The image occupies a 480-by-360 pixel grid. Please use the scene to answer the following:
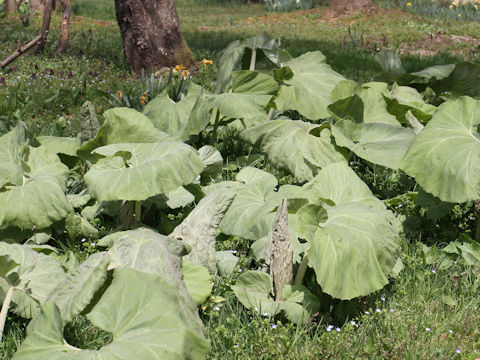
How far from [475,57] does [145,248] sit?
850 centimetres

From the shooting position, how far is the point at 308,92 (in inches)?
152

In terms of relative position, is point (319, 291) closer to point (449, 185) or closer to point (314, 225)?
point (314, 225)

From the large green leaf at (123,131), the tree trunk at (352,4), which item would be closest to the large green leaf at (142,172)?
the large green leaf at (123,131)

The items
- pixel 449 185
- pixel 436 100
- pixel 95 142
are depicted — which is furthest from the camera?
pixel 436 100

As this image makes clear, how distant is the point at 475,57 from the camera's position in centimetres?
932

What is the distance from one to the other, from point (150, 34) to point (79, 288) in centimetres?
534

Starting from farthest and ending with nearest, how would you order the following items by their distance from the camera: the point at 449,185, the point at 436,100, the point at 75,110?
the point at 75,110, the point at 436,100, the point at 449,185

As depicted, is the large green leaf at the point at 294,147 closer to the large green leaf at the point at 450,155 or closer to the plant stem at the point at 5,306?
the large green leaf at the point at 450,155

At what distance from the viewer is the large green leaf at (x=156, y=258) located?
2.10 metres

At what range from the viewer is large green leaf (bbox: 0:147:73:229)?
267 centimetres

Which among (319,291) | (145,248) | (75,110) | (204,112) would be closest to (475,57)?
(75,110)

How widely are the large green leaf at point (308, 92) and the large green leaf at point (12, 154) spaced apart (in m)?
1.57

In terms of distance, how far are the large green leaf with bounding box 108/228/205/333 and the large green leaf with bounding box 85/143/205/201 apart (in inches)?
8.6

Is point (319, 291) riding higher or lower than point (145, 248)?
lower
